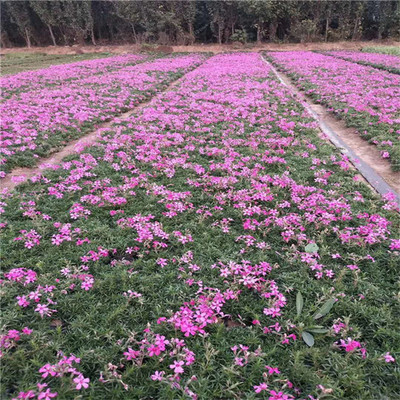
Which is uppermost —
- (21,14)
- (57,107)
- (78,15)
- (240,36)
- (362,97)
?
(21,14)

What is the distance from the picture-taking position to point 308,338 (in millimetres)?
3160

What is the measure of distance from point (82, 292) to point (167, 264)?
1.14m

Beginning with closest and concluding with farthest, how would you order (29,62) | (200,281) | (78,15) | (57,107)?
1. (200,281)
2. (57,107)
3. (29,62)
4. (78,15)

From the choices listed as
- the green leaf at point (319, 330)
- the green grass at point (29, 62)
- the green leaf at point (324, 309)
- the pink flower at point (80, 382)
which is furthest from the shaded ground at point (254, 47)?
the pink flower at point (80, 382)

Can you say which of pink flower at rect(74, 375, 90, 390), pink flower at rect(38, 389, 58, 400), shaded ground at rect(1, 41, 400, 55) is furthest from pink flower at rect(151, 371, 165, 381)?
shaded ground at rect(1, 41, 400, 55)

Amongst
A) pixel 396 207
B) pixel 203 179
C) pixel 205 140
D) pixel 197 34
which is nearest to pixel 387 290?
pixel 396 207

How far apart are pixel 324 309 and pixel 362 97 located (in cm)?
1256

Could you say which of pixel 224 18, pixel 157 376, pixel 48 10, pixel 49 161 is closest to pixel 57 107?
pixel 49 161

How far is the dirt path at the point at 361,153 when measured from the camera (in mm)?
6408

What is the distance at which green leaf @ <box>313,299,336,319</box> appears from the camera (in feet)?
11.1

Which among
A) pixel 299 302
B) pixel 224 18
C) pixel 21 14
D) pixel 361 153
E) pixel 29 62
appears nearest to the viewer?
pixel 299 302

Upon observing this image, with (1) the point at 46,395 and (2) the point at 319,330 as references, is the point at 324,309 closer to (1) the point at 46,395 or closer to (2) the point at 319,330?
(2) the point at 319,330

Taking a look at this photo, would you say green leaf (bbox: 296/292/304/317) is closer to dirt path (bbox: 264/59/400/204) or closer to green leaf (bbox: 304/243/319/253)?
green leaf (bbox: 304/243/319/253)

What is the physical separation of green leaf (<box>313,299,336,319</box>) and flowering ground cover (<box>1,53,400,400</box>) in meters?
0.01
